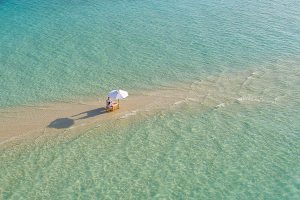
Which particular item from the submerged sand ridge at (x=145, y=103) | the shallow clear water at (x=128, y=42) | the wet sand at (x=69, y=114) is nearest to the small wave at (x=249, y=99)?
the submerged sand ridge at (x=145, y=103)

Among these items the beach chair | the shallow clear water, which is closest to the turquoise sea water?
the shallow clear water

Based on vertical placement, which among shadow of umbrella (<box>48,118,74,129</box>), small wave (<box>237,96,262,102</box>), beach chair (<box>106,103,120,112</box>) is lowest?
shadow of umbrella (<box>48,118,74,129</box>)

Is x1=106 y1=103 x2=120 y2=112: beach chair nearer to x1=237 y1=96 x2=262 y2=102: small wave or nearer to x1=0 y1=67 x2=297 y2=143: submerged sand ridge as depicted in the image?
x1=0 y1=67 x2=297 y2=143: submerged sand ridge

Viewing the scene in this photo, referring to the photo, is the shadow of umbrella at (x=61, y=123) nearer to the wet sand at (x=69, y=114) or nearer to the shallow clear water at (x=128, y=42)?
the wet sand at (x=69, y=114)

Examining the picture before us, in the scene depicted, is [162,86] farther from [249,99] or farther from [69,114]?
[69,114]

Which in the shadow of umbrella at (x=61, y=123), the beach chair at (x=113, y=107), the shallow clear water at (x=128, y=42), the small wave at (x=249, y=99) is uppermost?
the shallow clear water at (x=128, y=42)

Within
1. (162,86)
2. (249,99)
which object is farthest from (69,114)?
(249,99)

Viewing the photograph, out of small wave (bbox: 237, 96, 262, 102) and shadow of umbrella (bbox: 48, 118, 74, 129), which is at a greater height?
small wave (bbox: 237, 96, 262, 102)

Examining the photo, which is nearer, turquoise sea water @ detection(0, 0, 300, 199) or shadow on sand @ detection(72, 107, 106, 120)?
turquoise sea water @ detection(0, 0, 300, 199)
